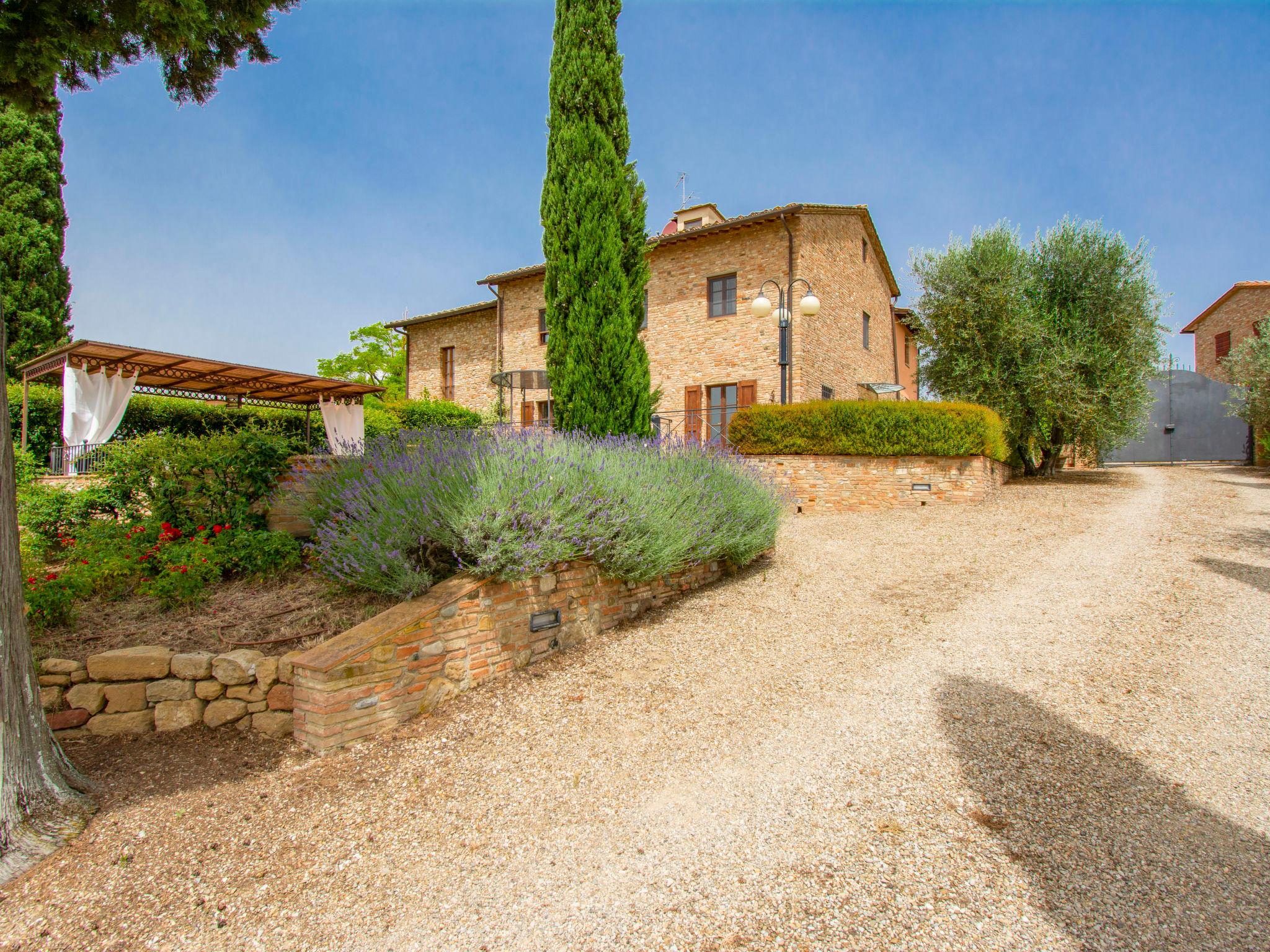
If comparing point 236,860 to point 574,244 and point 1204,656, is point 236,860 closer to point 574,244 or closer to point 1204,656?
point 1204,656

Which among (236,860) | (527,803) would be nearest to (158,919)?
(236,860)

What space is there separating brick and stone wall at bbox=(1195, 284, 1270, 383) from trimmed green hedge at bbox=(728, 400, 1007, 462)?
19.5 m

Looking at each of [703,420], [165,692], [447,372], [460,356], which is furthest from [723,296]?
[165,692]

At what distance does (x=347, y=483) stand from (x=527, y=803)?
3.36 m

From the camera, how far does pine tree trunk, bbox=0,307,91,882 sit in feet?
8.40

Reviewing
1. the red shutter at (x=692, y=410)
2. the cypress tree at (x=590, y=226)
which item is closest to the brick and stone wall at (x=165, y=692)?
the cypress tree at (x=590, y=226)

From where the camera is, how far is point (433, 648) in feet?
Answer: 12.1

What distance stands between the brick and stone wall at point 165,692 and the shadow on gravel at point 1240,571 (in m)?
7.64

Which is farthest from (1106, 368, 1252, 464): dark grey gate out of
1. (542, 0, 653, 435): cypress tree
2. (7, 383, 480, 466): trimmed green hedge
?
(7, 383, 480, 466): trimmed green hedge

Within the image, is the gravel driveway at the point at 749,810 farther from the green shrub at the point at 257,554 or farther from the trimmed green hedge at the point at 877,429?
the trimmed green hedge at the point at 877,429

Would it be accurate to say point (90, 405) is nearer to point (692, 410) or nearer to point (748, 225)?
point (692, 410)

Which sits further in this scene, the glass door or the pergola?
the glass door

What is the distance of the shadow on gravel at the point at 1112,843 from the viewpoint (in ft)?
6.62

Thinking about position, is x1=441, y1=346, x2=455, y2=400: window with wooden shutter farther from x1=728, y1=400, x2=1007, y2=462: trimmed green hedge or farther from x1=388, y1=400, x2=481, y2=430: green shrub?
x1=728, y1=400, x2=1007, y2=462: trimmed green hedge
